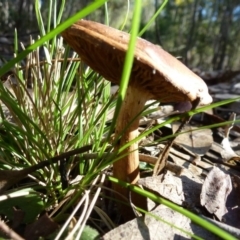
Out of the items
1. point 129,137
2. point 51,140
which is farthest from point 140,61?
point 51,140

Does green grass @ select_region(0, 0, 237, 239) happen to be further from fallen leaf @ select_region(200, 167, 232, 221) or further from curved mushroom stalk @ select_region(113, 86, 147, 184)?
fallen leaf @ select_region(200, 167, 232, 221)

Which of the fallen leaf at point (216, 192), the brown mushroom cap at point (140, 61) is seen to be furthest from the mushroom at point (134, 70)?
the fallen leaf at point (216, 192)

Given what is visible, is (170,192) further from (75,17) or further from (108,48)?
(75,17)

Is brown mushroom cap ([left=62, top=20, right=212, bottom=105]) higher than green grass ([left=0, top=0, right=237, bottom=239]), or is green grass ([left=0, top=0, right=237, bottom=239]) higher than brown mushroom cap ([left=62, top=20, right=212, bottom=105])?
brown mushroom cap ([left=62, top=20, right=212, bottom=105])

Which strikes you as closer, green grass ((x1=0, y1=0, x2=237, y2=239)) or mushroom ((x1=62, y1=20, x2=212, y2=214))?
mushroom ((x1=62, y1=20, x2=212, y2=214))

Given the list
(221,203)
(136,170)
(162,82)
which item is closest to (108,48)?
(162,82)

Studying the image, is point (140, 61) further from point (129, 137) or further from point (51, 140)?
point (51, 140)

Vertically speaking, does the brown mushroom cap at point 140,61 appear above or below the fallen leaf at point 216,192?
above

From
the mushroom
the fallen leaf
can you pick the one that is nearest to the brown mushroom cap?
the mushroom

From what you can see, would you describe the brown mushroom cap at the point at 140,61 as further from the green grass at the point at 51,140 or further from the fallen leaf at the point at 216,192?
the fallen leaf at the point at 216,192
